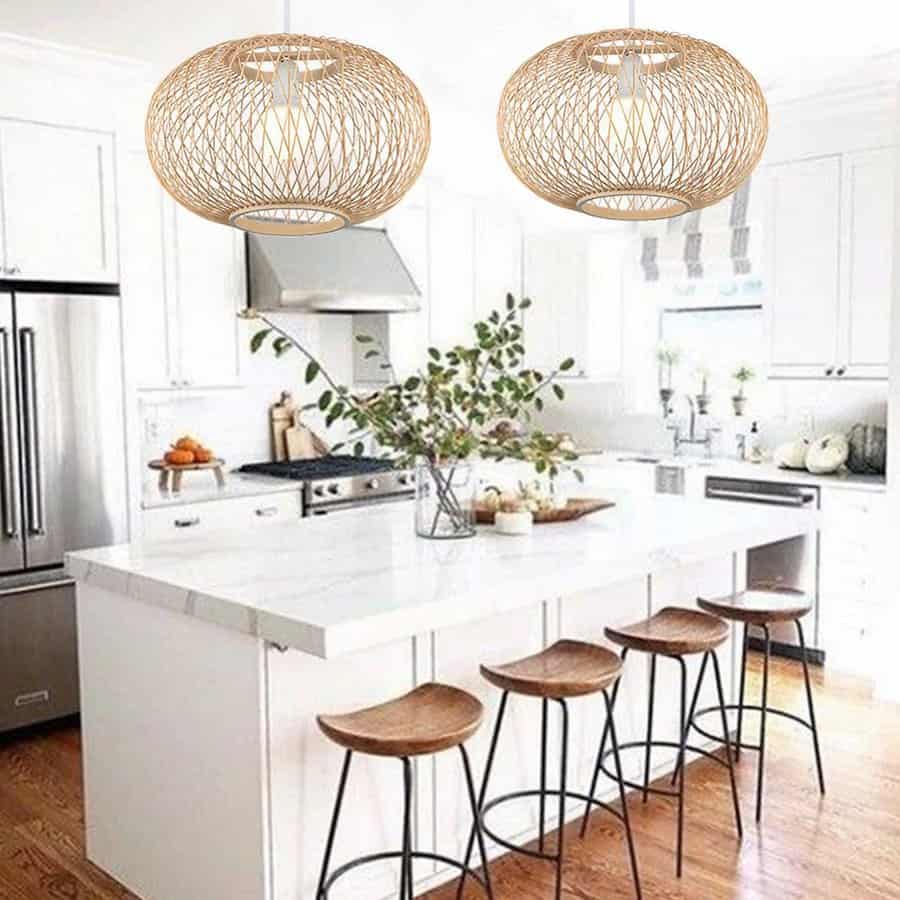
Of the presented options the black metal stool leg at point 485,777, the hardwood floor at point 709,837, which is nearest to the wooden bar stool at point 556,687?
the black metal stool leg at point 485,777

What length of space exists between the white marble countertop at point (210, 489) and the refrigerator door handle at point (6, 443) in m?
0.65

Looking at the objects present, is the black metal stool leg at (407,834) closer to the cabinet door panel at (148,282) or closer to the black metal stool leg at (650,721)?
the black metal stool leg at (650,721)

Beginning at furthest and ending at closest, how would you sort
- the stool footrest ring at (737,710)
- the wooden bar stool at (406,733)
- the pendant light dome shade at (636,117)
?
the stool footrest ring at (737,710)
the pendant light dome shade at (636,117)
the wooden bar stool at (406,733)

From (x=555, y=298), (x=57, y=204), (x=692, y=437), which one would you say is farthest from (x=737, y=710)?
(x=555, y=298)

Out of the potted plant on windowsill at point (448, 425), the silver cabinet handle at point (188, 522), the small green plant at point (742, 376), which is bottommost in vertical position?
the silver cabinet handle at point (188, 522)

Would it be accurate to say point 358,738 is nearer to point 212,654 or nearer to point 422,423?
point 212,654

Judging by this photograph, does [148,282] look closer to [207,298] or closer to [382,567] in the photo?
[207,298]

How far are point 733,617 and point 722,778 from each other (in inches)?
26.0

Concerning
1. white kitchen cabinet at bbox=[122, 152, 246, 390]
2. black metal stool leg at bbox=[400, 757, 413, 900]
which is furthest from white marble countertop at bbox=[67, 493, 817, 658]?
white kitchen cabinet at bbox=[122, 152, 246, 390]

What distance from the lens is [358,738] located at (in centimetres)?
234

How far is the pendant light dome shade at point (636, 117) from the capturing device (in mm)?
2547

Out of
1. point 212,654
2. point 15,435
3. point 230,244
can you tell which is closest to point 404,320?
point 230,244

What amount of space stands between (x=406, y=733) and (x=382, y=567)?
1.87 ft

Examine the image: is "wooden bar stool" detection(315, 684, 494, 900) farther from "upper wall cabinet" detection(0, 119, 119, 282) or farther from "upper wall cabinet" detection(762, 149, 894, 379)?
"upper wall cabinet" detection(762, 149, 894, 379)
